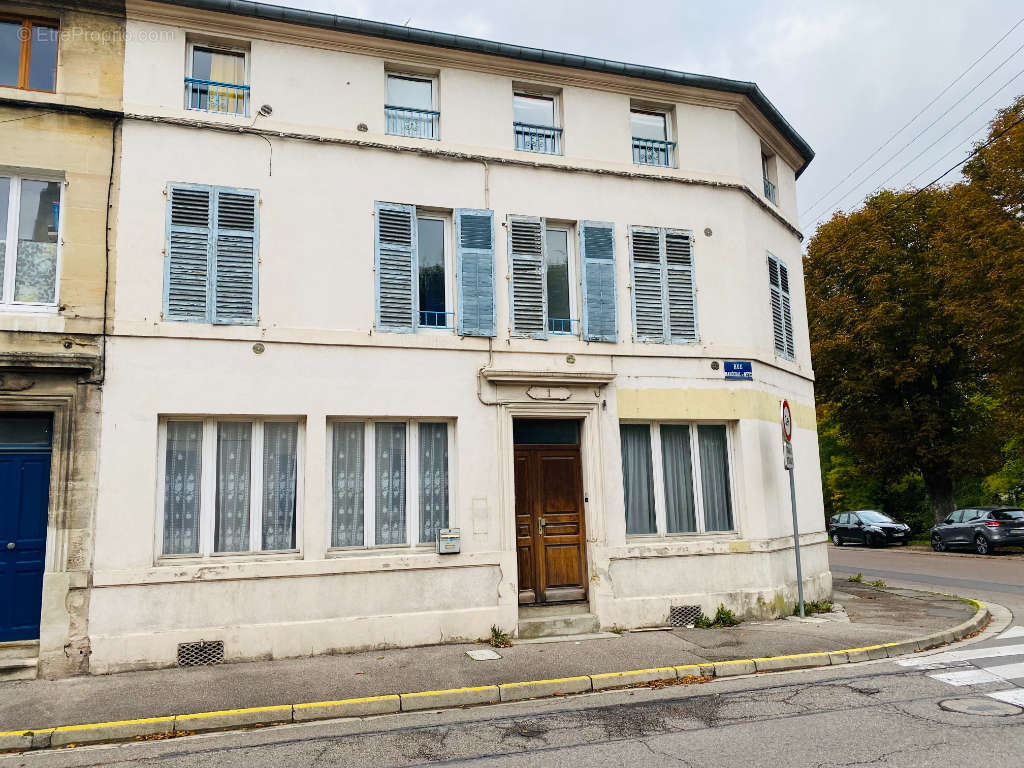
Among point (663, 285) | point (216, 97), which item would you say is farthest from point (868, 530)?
point (216, 97)

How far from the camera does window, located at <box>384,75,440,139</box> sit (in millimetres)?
10523

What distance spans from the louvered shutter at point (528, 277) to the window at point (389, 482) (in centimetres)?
183

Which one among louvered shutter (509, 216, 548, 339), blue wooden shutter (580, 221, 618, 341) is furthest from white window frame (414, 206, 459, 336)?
blue wooden shutter (580, 221, 618, 341)

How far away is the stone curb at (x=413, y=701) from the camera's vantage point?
633 cm

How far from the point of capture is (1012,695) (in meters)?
6.72

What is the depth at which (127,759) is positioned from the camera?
19.3 ft

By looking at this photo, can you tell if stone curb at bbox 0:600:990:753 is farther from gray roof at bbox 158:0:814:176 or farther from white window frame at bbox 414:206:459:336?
gray roof at bbox 158:0:814:176

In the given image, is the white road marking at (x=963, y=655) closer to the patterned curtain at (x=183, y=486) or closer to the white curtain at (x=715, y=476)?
the white curtain at (x=715, y=476)

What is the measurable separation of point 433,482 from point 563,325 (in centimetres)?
292

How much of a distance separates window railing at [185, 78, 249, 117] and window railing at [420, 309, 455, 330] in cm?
348

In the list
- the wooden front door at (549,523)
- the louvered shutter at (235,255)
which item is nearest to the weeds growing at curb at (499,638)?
the wooden front door at (549,523)

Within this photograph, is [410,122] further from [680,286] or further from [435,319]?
[680,286]

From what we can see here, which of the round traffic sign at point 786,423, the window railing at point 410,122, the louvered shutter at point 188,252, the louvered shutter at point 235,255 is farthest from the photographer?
the round traffic sign at point 786,423

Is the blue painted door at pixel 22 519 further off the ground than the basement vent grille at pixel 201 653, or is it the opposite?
the blue painted door at pixel 22 519
